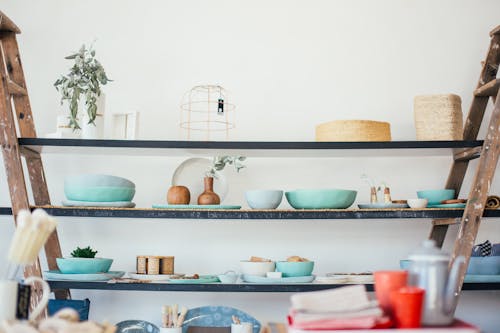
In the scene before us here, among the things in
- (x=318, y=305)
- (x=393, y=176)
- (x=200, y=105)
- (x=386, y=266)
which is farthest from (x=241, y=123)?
(x=318, y=305)

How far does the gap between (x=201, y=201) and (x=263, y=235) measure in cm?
46

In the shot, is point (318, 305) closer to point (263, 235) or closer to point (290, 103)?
point (263, 235)

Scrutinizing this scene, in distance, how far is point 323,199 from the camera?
8.36ft

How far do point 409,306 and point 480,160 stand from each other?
1288 mm

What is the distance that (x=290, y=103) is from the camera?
3.04m

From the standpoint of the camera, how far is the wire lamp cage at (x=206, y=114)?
3012 mm

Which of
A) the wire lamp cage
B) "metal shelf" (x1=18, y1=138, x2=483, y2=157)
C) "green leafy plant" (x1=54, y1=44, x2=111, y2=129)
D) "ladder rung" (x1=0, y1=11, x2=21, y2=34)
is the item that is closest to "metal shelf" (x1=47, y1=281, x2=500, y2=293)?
"metal shelf" (x1=18, y1=138, x2=483, y2=157)

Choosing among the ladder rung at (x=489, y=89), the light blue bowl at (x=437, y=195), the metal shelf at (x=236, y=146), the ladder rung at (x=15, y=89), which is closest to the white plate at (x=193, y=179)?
the metal shelf at (x=236, y=146)

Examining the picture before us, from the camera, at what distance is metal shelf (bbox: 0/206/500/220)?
2.48m

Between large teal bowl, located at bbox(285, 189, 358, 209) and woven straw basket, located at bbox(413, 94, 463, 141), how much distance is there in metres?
0.47

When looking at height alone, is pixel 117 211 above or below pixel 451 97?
below

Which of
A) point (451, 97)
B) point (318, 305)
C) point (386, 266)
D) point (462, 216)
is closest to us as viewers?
point (318, 305)

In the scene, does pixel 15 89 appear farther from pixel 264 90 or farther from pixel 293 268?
pixel 293 268

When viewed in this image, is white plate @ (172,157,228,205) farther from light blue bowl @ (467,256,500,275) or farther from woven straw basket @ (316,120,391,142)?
light blue bowl @ (467,256,500,275)
